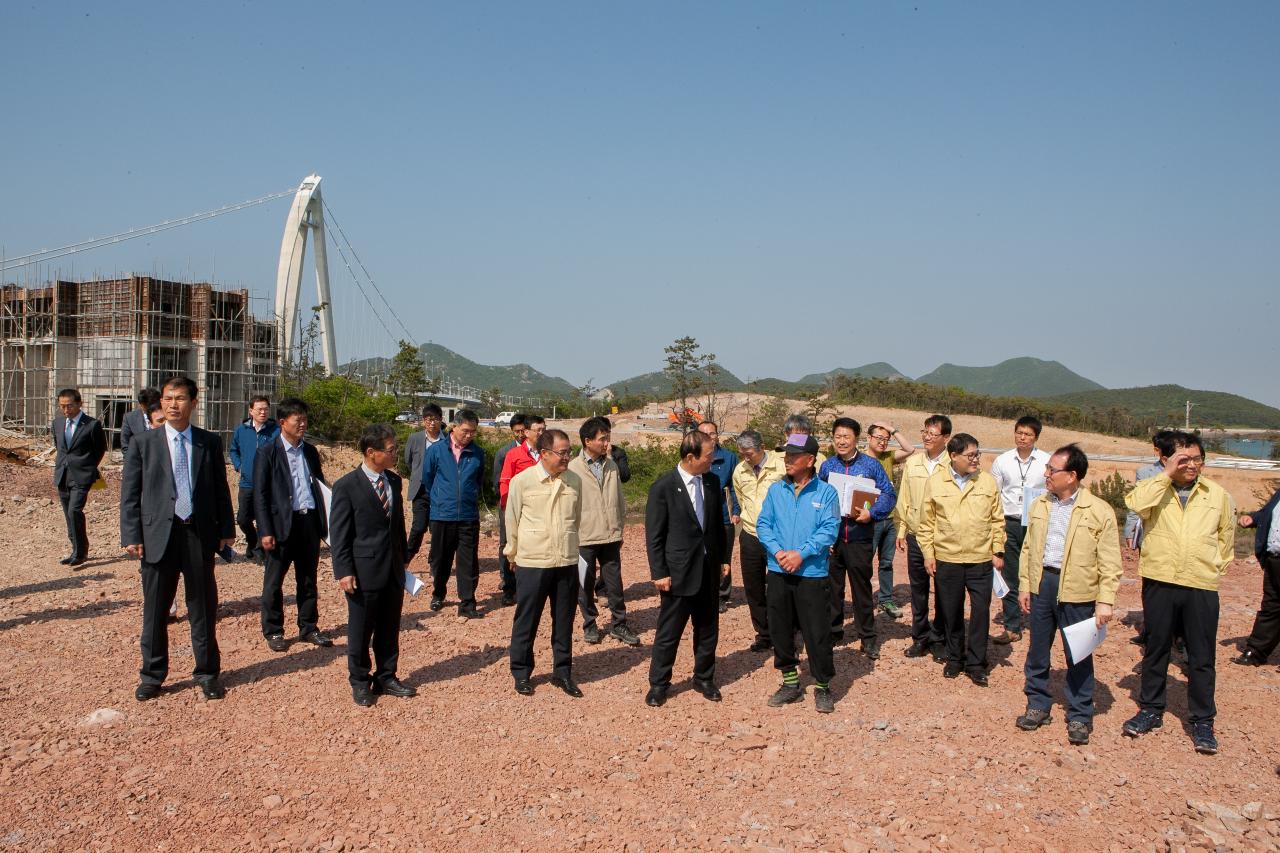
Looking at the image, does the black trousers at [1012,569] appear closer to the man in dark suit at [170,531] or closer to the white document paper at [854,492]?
the white document paper at [854,492]

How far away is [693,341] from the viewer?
28938 millimetres

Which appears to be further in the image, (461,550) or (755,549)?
(461,550)

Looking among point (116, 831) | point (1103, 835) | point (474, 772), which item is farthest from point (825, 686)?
point (116, 831)

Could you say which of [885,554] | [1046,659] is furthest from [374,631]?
[885,554]

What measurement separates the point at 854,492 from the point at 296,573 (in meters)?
4.07

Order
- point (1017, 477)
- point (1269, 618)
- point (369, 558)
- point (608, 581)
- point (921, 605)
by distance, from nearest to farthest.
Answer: point (369, 558), point (1269, 618), point (921, 605), point (608, 581), point (1017, 477)

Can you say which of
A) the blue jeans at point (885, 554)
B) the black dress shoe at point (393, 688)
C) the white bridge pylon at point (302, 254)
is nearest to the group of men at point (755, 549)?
the black dress shoe at point (393, 688)

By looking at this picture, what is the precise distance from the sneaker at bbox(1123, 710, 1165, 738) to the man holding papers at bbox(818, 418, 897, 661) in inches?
66.6

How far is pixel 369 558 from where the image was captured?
4.82 m

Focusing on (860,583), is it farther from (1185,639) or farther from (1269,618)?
(1269,618)

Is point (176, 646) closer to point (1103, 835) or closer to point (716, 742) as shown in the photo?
point (716, 742)

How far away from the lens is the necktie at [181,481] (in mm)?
4836

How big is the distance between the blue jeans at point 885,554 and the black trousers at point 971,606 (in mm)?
1488

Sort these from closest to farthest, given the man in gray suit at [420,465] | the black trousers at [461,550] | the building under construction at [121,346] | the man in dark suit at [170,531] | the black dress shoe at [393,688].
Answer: the man in dark suit at [170,531], the black dress shoe at [393,688], the black trousers at [461,550], the man in gray suit at [420,465], the building under construction at [121,346]
